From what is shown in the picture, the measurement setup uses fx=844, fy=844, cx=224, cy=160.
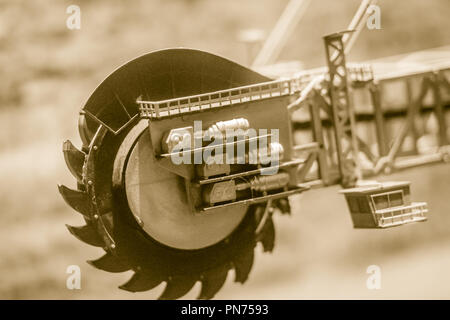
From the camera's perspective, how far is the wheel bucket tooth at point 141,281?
559 cm

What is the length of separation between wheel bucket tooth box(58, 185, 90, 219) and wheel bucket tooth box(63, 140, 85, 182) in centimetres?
11

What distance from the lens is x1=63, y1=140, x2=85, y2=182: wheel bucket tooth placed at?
5324 mm

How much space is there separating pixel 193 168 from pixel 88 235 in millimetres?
802

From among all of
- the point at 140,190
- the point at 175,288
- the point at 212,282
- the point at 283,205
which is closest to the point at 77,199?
the point at 140,190

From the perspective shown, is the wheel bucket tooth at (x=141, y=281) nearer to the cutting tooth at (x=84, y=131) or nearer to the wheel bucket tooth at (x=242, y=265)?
the wheel bucket tooth at (x=242, y=265)

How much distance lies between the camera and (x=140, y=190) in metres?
5.47

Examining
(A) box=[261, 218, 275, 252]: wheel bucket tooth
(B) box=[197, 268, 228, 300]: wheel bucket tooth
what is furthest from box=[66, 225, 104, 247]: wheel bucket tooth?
(A) box=[261, 218, 275, 252]: wheel bucket tooth

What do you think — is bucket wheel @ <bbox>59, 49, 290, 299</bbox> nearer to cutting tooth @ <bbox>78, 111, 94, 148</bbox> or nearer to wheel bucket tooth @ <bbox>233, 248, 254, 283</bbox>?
cutting tooth @ <bbox>78, 111, 94, 148</bbox>

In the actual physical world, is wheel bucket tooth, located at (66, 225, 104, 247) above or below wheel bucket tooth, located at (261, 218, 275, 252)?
above

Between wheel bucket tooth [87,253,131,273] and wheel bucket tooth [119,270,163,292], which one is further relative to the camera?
wheel bucket tooth [119,270,163,292]

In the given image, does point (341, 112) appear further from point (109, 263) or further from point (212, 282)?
point (109, 263)

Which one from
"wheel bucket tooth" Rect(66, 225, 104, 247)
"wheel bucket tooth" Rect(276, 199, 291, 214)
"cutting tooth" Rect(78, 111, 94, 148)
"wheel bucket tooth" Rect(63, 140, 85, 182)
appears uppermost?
"cutting tooth" Rect(78, 111, 94, 148)

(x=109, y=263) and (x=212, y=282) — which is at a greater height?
(x=109, y=263)
